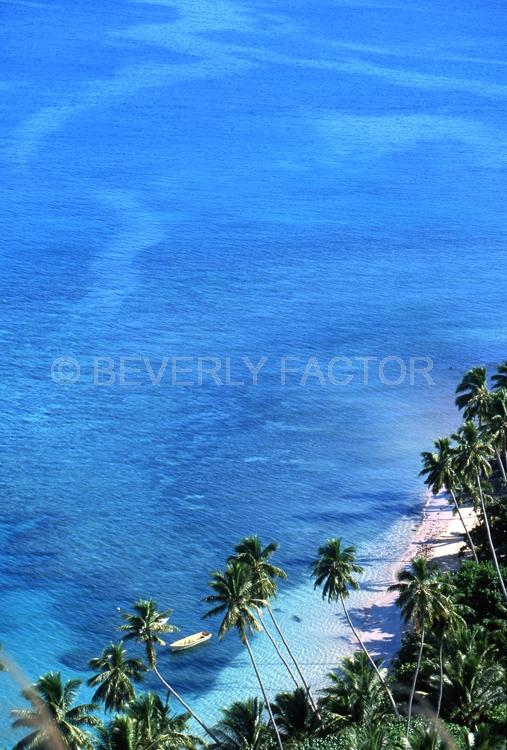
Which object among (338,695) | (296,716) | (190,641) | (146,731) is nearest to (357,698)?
(338,695)

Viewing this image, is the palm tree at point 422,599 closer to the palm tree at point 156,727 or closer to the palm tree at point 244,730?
the palm tree at point 244,730

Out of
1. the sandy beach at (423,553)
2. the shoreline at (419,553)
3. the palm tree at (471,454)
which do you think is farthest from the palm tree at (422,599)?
the sandy beach at (423,553)

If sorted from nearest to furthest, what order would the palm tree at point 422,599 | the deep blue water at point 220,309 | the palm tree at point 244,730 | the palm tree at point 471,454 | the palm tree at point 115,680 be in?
the palm tree at point 115,680, the palm tree at point 244,730, the palm tree at point 422,599, the palm tree at point 471,454, the deep blue water at point 220,309

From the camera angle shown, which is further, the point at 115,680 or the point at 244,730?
the point at 244,730

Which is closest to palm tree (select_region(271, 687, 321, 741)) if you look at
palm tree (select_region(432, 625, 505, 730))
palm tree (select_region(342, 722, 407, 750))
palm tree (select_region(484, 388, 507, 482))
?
palm tree (select_region(342, 722, 407, 750))

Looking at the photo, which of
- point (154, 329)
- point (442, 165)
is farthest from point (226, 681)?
point (442, 165)

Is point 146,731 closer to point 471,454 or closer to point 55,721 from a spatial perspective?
point 55,721
